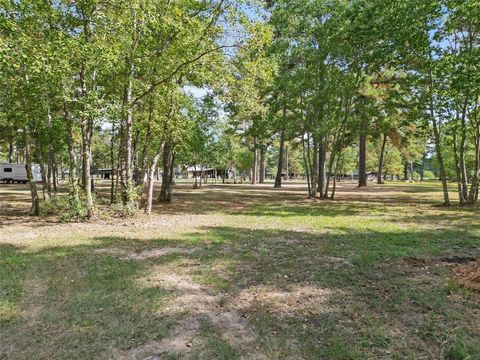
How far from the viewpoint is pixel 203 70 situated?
10.8m

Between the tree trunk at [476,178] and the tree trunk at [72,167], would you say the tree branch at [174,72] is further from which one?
the tree trunk at [476,178]

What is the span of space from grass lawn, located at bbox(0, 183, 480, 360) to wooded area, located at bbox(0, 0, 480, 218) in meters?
4.07

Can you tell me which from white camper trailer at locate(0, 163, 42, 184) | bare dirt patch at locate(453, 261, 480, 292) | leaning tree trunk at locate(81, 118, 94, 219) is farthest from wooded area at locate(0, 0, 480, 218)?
white camper trailer at locate(0, 163, 42, 184)

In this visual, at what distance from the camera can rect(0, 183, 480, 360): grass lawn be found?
3.36 meters

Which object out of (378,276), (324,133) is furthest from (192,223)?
(324,133)

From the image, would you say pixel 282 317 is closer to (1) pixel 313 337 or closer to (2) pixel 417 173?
(1) pixel 313 337

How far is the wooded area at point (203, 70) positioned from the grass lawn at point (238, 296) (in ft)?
13.3

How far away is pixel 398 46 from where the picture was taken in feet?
47.0

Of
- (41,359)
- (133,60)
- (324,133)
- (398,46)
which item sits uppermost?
(398,46)

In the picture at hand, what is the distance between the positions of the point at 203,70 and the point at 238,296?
Answer: 8.02 metres

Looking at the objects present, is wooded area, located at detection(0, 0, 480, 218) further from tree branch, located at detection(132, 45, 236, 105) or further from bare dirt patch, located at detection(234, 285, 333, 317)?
bare dirt patch, located at detection(234, 285, 333, 317)

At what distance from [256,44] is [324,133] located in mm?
8004

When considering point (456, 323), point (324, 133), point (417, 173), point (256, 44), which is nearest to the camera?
point (456, 323)

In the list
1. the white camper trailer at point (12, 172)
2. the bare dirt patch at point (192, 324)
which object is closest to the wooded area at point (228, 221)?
the bare dirt patch at point (192, 324)
